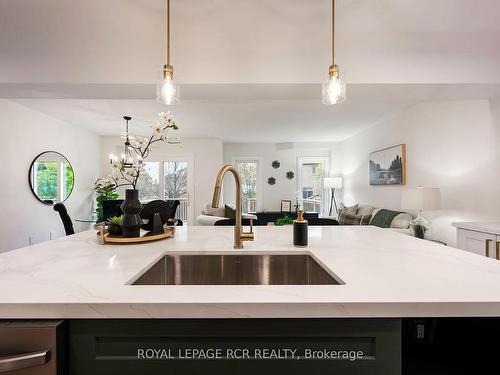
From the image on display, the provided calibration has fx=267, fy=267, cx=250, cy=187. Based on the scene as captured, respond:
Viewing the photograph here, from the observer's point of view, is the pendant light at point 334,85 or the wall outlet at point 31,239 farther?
the wall outlet at point 31,239

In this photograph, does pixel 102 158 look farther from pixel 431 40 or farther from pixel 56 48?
pixel 431 40

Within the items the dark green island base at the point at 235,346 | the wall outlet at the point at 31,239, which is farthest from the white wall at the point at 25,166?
the dark green island base at the point at 235,346

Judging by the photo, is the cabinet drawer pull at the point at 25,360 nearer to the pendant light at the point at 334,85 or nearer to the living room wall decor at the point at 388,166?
the pendant light at the point at 334,85

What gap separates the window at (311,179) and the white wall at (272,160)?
0.14 m

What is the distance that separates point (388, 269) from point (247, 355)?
0.52 m

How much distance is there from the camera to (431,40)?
2.09m

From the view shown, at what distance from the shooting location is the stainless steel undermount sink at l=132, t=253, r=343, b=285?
1146 millimetres

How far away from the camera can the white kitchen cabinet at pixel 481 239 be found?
79.1 inches

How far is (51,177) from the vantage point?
4.55m

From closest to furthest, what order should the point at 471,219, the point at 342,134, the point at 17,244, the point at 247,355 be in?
the point at 247,355, the point at 471,219, the point at 17,244, the point at 342,134

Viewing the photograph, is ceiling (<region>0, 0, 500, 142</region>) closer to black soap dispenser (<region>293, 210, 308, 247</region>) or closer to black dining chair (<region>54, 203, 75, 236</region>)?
black soap dispenser (<region>293, 210, 308, 247</region>)

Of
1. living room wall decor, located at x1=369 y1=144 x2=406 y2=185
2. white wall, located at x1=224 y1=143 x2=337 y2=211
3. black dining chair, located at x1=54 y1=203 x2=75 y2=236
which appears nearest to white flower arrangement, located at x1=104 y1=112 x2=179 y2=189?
black dining chair, located at x1=54 y1=203 x2=75 y2=236

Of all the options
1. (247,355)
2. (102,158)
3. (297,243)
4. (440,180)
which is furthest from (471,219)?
(102,158)

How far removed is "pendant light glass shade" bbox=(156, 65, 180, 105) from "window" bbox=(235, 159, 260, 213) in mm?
5903
